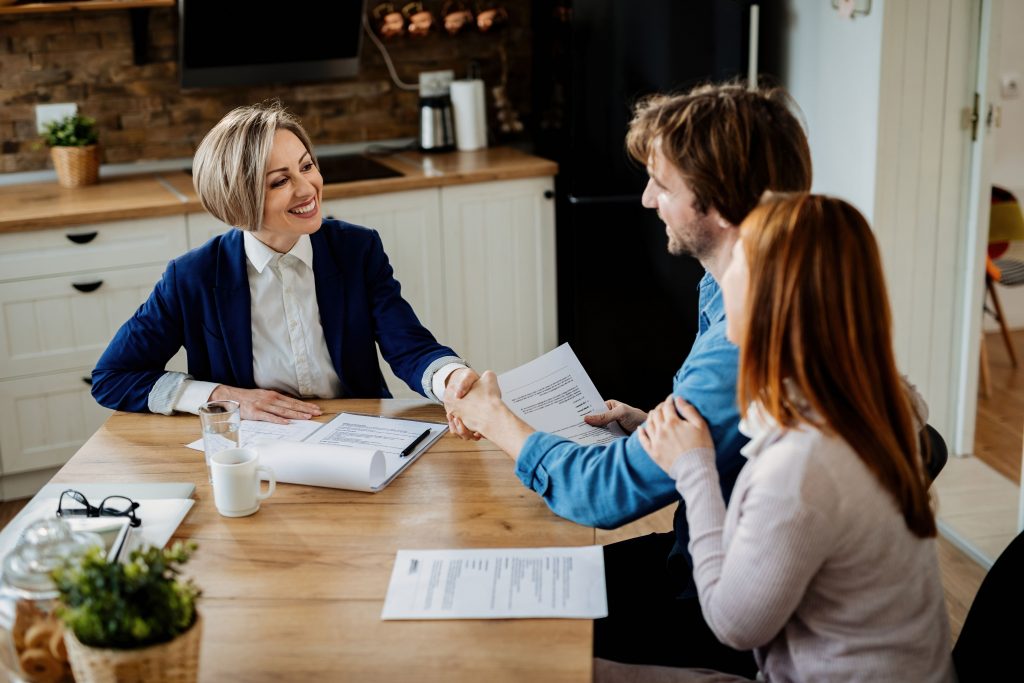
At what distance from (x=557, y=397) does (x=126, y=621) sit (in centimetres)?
93

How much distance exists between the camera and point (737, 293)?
131 centimetres

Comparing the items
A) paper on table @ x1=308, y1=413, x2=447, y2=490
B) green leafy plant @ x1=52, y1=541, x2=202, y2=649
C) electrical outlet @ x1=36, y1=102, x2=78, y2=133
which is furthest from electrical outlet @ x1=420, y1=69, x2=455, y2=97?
green leafy plant @ x1=52, y1=541, x2=202, y2=649

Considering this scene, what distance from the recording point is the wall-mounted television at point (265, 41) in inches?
142

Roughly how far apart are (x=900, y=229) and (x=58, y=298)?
2.42 metres

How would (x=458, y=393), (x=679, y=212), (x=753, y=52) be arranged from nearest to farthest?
(x=679, y=212) < (x=458, y=393) < (x=753, y=52)

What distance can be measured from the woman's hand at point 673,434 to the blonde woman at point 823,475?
14 cm

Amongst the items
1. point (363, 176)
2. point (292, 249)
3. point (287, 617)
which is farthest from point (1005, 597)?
point (363, 176)

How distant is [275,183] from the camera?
2156 millimetres

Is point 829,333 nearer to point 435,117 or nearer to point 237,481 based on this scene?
point 237,481

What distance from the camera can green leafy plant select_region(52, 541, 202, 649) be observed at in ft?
3.72

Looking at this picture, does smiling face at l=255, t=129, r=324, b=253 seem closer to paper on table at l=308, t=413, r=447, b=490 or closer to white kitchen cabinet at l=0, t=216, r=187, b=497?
paper on table at l=308, t=413, r=447, b=490

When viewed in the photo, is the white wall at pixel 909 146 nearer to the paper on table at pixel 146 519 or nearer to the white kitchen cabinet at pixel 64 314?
the white kitchen cabinet at pixel 64 314

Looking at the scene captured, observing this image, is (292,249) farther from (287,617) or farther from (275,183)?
(287,617)

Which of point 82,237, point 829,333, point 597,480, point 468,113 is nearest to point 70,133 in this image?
point 82,237
